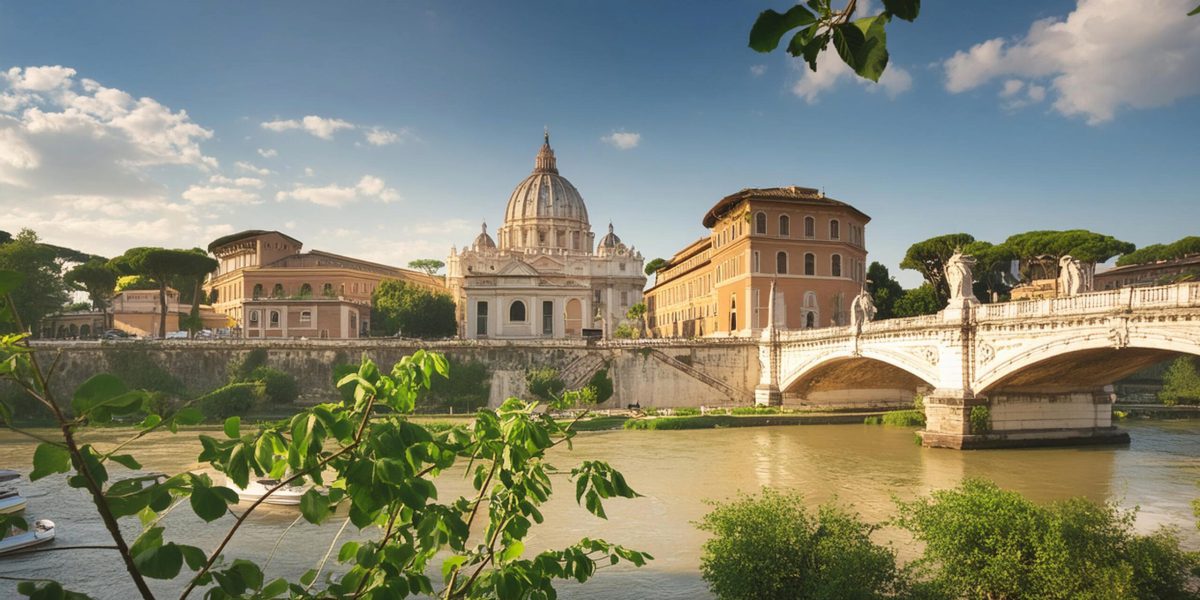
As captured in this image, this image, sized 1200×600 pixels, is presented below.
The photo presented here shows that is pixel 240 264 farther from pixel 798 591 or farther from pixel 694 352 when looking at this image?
pixel 798 591

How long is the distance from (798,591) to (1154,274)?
73437mm

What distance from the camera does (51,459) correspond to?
92.7 inches

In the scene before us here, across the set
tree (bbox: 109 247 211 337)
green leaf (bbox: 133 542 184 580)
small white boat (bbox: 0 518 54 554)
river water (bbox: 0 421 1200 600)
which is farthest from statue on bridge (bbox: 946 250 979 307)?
tree (bbox: 109 247 211 337)

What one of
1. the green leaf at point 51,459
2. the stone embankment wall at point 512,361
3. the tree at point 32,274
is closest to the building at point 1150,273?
the stone embankment wall at point 512,361

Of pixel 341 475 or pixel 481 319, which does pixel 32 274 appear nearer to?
pixel 481 319

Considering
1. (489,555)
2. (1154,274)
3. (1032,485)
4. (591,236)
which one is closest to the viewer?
(489,555)

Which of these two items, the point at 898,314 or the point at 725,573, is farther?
the point at 898,314

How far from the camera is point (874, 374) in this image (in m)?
40.8

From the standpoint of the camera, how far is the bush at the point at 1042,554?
929 centimetres

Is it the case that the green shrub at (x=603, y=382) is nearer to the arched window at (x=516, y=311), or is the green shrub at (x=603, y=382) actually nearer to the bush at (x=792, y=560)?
the arched window at (x=516, y=311)

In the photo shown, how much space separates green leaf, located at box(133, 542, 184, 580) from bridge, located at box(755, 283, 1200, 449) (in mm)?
24657

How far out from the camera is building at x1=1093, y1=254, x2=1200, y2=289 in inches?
2402

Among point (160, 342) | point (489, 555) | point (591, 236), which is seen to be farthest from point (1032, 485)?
point (591, 236)

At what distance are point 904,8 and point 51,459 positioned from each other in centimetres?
303
